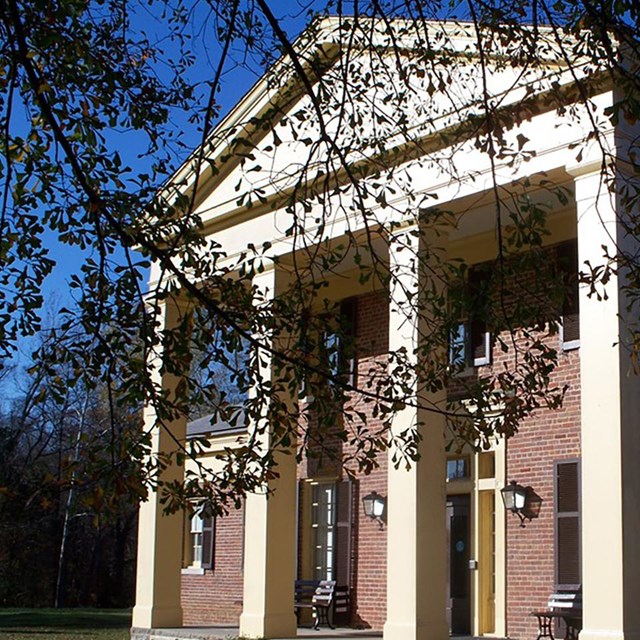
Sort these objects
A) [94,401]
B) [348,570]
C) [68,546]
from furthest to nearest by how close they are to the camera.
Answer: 1. [94,401]
2. [68,546]
3. [348,570]

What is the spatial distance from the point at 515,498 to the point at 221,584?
332 inches

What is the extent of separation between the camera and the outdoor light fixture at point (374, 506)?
19.8 meters

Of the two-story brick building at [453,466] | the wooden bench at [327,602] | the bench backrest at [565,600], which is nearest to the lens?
the two-story brick building at [453,466]

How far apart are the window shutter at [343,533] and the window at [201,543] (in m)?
3.99

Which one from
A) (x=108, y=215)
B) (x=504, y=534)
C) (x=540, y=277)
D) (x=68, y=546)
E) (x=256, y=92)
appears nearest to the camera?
(x=108, y=215)

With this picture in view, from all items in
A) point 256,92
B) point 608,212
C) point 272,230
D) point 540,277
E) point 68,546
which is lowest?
point 68,546

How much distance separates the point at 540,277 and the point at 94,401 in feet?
134

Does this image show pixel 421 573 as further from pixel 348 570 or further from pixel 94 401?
pixel 94 401

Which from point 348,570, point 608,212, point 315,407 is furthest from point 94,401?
point 315,407

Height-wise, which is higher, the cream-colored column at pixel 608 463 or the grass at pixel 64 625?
the cream-colored column at pixel 608 463

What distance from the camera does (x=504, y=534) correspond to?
1730cm

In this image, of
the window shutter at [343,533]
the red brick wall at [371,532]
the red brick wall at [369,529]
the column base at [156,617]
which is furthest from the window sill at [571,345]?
the column base at [156,617]

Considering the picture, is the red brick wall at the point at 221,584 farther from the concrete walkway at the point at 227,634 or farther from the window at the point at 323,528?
the concrete walkway at the point at 227,634

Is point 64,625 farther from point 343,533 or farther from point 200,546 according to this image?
point 343,533
